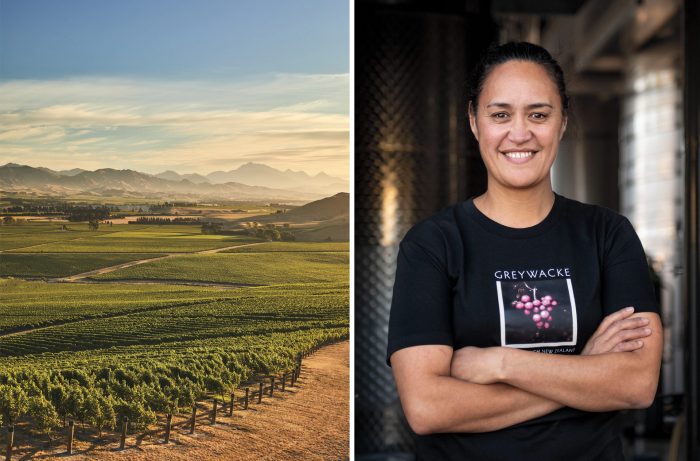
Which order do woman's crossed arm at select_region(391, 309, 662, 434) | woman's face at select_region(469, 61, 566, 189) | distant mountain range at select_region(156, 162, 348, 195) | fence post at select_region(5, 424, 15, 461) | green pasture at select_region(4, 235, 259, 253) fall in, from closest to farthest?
woman's crossed arm at select_region(391, 309, 662, 434) < woman's face at select_region(469, 61, 566, 189) < fence post at select_region(5, 424, 15, 461) < green pasture at select_region(4, 235, 259, 253) < distant mountain range at select_region(156, 162, 348, 195)

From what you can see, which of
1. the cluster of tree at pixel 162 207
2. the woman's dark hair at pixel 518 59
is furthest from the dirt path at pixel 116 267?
the woman's dark hair at pixel 518 59

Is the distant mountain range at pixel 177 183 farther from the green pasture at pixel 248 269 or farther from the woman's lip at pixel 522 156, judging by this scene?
the woman's lip at pixel 522 156

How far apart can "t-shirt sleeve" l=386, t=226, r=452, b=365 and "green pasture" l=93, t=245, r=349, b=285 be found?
0.75m

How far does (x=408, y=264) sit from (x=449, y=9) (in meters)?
1.65

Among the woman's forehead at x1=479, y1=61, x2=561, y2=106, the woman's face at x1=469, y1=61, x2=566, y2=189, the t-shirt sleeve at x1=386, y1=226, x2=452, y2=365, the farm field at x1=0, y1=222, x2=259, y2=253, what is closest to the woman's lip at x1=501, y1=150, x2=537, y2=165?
the woman's face at x1=469, y1=61, x2=566, y2=189

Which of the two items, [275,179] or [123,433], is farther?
[275,179]

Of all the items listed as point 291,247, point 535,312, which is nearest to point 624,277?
point 535,312

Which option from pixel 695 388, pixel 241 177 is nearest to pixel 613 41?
pixel 695 388

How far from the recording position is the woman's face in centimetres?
165

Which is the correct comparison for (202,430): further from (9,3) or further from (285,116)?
(9,3)

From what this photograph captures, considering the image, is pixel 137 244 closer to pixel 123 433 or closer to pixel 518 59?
pixel 123 433

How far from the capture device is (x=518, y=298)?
5.21ft

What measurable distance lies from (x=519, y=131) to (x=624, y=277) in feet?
1.20

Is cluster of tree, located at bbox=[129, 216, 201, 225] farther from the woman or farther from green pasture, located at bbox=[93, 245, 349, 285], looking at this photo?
the woman
